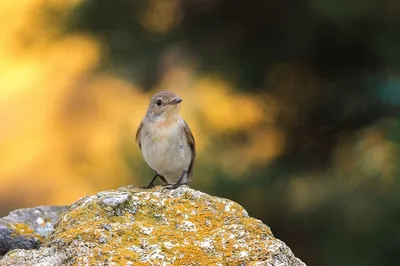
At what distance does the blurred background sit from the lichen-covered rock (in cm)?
438

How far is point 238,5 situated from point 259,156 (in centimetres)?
150

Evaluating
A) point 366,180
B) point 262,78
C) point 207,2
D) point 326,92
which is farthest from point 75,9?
point 366,180

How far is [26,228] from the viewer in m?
3.36

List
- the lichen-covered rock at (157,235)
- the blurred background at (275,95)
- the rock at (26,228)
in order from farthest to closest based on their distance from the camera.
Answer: the blurred background at (275,95), the rock at (26,228), the lichen-covered rock at (157,235)

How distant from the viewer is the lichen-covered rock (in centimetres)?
272

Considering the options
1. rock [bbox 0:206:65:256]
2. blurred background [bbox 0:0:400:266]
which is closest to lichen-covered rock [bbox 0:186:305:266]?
rock [bbox 0:206:65:256]

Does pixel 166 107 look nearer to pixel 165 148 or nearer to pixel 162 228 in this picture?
pixel 165 148

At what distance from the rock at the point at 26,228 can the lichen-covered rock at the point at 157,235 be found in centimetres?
22

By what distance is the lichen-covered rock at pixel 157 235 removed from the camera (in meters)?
2.72

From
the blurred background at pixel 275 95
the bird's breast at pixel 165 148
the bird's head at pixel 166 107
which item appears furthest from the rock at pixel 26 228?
the blurred background at pixel 275 95

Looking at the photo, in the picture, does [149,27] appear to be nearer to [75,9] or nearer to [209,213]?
[75,9]

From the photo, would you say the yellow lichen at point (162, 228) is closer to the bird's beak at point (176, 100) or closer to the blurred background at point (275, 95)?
the bird's beak at point (176, 100)

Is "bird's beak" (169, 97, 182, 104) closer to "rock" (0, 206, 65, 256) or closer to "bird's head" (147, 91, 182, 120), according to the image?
"bird's head" (147, 91, 182, 120)

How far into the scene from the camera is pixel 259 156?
8320 millimetres
